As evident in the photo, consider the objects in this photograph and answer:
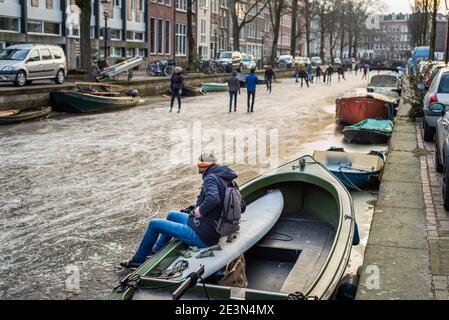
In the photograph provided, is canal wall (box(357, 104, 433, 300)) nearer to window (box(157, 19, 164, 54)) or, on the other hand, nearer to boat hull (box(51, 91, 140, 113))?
boat hull (box(51, 91, 140, 113))

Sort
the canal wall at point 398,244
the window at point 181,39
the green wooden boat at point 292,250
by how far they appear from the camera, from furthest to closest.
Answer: the window at point 181,39 < the canal wall at point 398,244 < the green wooden boat at point 292,250

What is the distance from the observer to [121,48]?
2094 inches

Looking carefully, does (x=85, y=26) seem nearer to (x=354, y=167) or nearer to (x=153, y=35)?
(x=354, y=167)

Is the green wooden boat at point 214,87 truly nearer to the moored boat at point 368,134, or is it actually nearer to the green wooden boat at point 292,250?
the moored boat at point 368,134

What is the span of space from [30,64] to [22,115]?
538 cm

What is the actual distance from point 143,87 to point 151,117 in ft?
31.4

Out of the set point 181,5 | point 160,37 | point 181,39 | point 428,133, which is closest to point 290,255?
point 428,133

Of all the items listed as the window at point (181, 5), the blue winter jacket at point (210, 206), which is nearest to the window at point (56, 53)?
the blue winter jacket at point (210, 206)

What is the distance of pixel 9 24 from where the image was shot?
39.2 metres

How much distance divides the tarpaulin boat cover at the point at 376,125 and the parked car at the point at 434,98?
2635 mm

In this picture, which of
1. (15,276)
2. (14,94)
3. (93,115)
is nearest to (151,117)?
(93,115)

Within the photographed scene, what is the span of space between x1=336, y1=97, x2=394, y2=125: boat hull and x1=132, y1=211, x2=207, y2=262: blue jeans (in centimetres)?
1597

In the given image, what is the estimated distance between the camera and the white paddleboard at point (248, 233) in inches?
236

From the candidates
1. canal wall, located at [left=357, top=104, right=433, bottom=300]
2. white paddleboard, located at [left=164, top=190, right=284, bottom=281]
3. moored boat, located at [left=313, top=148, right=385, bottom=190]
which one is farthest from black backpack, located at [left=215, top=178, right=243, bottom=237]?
moored boat, located at [left=313, top=148, right=385, bottom=190]
